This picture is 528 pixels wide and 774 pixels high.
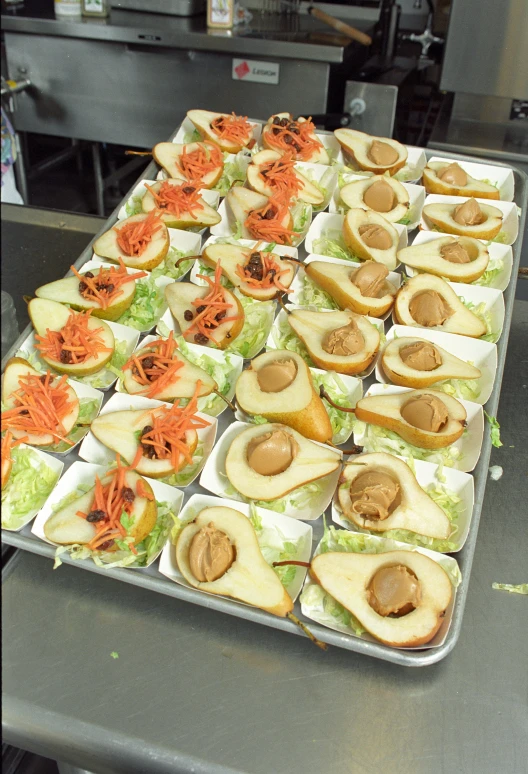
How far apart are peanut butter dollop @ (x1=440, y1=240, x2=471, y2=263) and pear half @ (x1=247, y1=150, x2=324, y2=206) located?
43 centimetres

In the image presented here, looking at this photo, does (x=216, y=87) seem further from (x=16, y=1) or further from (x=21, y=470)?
(x=21, y=470)

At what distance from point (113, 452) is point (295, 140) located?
1.29 m

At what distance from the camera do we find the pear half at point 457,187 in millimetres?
1990

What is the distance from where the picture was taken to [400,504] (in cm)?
120

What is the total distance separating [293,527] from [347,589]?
0.16 metres

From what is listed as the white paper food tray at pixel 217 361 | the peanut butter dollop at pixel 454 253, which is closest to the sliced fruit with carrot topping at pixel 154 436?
the white paper food tray at pixel 217 361

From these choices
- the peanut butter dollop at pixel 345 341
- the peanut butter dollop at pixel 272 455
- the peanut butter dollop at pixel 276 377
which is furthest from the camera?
the peanut butter dollop at pixel 345 341

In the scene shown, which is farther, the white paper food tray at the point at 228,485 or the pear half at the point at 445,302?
the pear half at the point at 445,302

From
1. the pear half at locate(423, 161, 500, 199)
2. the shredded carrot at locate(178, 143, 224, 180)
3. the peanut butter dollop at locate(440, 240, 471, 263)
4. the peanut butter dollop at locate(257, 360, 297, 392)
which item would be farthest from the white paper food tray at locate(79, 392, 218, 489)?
the pear half at locate(423, 161, 500, 199)

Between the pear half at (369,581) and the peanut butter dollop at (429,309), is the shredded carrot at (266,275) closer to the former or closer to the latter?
the peanut butter dollop at (429,309)

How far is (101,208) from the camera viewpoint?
3617mm

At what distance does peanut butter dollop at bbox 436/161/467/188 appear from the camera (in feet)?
6.61

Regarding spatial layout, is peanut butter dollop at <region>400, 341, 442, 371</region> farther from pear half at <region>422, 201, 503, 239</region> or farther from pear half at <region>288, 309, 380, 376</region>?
pear half at <region>422, 201, 503, 239</region>

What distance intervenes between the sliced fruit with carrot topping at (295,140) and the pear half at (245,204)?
27 centimetres
